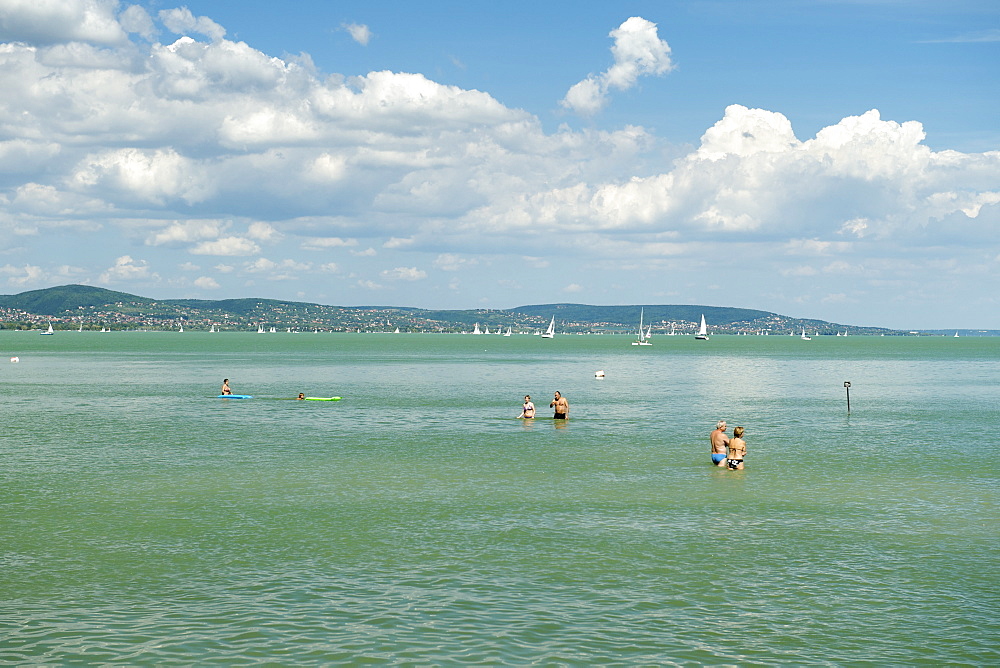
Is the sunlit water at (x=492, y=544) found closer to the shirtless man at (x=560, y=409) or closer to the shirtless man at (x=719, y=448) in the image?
the shirtless man at (x=719, y=448)

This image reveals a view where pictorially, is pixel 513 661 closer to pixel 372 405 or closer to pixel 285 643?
pixel 285 643

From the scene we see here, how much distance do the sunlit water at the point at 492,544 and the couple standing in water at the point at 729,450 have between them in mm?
1355

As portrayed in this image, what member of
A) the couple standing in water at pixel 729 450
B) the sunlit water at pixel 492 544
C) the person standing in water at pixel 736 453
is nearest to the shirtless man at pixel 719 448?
the couple standing in water at pixel 729 450

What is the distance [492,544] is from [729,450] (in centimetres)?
2006

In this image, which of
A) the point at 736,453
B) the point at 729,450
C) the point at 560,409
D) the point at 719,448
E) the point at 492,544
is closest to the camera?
the point at 492,544

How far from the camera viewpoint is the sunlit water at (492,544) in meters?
21.7

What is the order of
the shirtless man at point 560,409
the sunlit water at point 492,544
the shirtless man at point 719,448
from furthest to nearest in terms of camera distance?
1. the shirtless man at point 560,409
2. the shirtless man at point 719,448
3. the sunlit water at point 492,544

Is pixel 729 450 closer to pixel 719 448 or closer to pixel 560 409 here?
pixel 719 448

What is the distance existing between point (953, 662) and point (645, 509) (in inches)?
654

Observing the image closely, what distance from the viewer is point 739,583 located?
26281mm

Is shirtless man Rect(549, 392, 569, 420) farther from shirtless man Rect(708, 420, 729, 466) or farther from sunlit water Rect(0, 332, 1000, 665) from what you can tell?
shirtless man Rect(708, 420, 729, 466)

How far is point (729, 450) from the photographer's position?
154ft

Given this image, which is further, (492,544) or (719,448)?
(719,448)

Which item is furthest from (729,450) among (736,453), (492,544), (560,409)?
(560,409)
